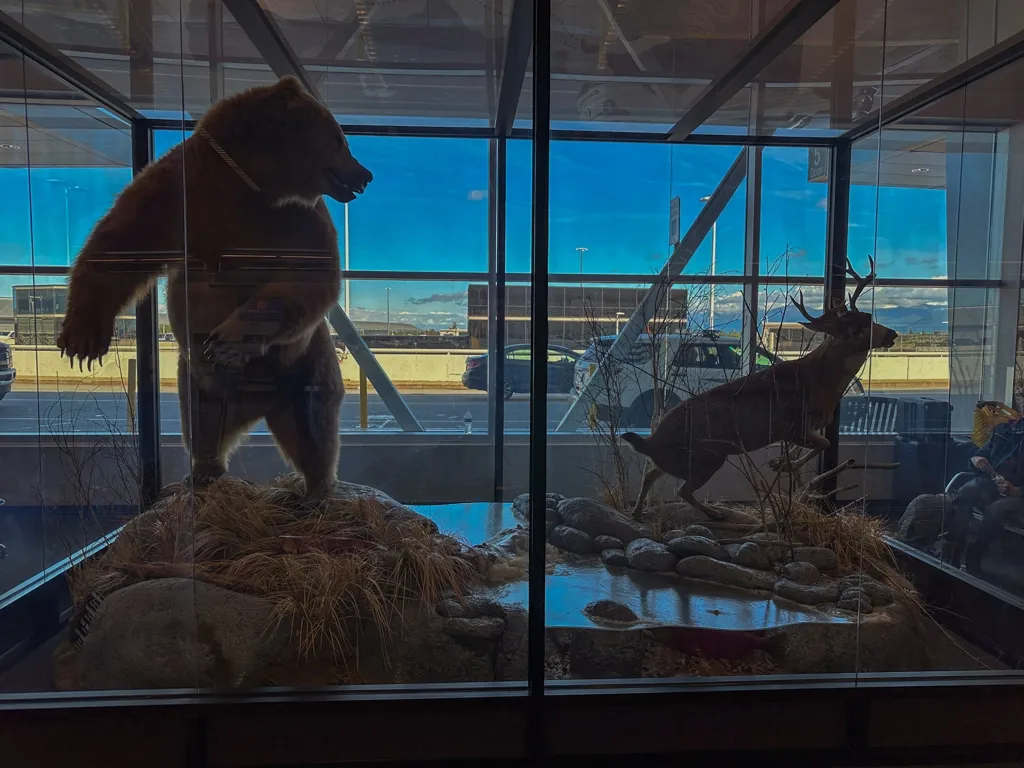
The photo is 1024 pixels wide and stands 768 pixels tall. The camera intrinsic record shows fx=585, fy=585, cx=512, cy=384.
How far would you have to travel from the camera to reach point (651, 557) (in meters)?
2.82

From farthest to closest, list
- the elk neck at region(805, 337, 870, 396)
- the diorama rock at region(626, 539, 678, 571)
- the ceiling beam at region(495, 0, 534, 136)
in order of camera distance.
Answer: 1. the elk neck at region(805, 337, 870, 396)
2. the diorama rock at region(626, 539, 678, 571)
3. the ceiling beam at region(495, 0, 534, 136)

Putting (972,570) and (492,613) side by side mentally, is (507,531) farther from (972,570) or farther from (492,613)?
(972,570)

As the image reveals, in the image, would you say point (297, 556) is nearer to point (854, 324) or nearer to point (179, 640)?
point (179, 640)

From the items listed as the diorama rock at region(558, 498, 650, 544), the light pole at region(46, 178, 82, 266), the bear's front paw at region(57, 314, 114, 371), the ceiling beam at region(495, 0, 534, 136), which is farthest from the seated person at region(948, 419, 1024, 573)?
the light pole at region(46, 178, 82, 266)

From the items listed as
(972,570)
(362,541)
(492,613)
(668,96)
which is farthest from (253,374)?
(972,570)

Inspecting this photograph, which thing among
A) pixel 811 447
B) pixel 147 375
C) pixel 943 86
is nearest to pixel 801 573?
pixel 811 447

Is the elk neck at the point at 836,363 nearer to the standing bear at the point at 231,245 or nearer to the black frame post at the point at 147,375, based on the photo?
the standing bear at the point at 231,245

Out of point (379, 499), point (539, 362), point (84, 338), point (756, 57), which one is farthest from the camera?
point (756, 57)

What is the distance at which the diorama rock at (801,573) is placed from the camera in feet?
8.71

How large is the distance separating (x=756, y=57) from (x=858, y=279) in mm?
1179

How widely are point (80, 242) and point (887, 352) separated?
362cm

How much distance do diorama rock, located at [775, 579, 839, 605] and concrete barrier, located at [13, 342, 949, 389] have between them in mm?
1074

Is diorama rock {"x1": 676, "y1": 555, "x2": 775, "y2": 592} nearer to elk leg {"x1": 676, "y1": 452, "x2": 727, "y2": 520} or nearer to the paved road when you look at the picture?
elk leg {"x1": 676, "y1": 452, "x2": 727, "y2": 520}

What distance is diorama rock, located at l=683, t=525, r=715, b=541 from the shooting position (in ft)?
9.93
